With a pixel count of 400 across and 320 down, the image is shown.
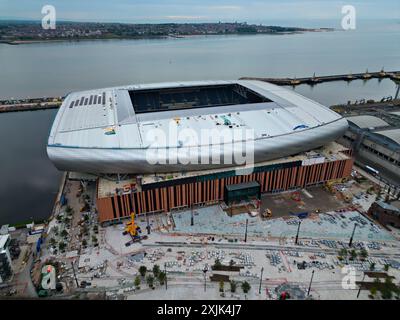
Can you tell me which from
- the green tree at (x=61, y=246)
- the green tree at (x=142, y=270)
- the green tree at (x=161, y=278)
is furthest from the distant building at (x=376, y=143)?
the green tree at (x=61, y=246)

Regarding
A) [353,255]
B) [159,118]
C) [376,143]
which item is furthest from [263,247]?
[376,143]

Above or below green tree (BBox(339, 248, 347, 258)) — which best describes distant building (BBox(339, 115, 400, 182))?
above

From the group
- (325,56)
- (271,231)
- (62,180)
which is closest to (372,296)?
(271,231)

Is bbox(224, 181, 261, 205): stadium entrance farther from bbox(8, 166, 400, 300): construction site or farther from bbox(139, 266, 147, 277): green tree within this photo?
bbox(139, 266, 147, 277): green tree

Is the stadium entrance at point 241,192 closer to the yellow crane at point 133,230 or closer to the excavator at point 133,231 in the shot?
the excavator at point 133,231

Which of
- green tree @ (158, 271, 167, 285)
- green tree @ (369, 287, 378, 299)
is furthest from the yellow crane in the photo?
green tree @ (369, 287, 378, 299)
